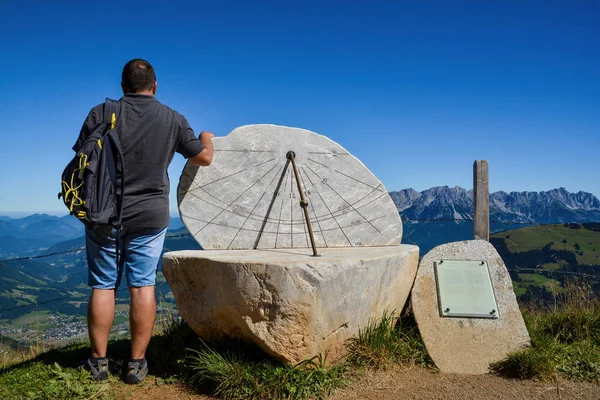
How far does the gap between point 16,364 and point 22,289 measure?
8964 centimetres

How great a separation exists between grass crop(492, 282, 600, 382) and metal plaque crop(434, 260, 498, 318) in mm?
477

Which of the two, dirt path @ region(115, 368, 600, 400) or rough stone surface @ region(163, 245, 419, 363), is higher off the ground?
rough stone surface @ region(163, 245, 419, 363)

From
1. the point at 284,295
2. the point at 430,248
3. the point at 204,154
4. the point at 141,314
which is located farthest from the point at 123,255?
the point at 430,248

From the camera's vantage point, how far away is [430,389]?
3.70 m

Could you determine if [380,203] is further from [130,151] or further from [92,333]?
[92,333]

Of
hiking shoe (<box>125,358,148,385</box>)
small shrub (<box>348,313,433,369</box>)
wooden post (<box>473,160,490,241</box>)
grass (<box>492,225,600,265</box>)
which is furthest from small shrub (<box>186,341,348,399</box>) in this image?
grass (<box>492,225,600,265</box>)

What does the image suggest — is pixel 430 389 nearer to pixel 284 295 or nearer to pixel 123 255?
pixel 284 295

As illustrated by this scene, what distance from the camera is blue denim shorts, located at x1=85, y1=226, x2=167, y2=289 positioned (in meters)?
3.59

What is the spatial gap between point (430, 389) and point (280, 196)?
225cm

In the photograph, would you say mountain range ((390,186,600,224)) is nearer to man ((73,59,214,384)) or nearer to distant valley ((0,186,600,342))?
distant valley ((0,186,600,342))

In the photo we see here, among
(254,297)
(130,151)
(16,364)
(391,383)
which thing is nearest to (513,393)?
(391,383)

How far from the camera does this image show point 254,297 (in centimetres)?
355

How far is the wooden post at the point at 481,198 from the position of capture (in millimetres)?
5551

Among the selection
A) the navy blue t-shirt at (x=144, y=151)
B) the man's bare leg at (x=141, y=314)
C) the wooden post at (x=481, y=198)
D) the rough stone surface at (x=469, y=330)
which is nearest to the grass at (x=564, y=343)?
the rough stone surface at (x=469, y=330)
